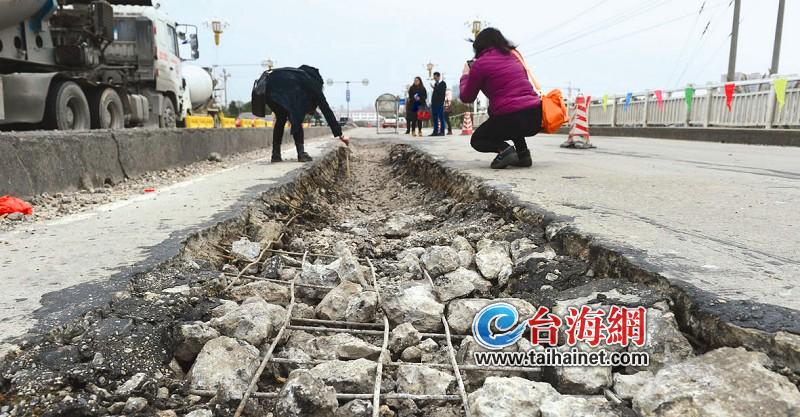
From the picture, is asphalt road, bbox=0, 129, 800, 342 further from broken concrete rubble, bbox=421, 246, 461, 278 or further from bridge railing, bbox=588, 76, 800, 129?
bridge railing, bbox=588, 76, 800, 129

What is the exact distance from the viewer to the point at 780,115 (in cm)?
1154

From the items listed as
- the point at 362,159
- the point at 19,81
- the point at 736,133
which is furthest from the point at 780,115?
the point at 19,81

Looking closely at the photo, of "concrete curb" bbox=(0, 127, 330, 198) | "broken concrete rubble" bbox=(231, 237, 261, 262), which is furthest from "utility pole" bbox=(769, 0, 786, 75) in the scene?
"broken concrete rubble" bbox=(231, 237, 261, 262)

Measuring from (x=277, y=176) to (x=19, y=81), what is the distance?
346cm

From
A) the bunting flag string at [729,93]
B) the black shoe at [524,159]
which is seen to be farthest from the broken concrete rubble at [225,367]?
the bunting flag string at [729,93]

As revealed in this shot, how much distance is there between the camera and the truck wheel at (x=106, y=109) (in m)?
7.83

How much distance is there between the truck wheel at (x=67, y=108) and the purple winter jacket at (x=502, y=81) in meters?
5.04

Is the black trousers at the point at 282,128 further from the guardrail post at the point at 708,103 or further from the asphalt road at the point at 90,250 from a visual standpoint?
the guardrail post at the point at 708,103

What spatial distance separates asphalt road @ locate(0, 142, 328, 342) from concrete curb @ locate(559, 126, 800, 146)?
11.0m

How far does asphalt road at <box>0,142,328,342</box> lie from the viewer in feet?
5.61

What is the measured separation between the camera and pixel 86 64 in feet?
27.3

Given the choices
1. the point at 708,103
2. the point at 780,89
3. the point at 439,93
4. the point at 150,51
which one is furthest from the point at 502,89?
the point at 708,103

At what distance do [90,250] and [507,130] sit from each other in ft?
12.5

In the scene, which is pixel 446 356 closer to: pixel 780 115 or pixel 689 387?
pixel 689 387
